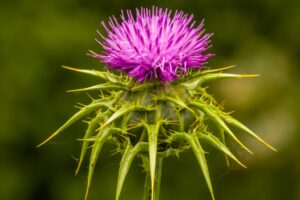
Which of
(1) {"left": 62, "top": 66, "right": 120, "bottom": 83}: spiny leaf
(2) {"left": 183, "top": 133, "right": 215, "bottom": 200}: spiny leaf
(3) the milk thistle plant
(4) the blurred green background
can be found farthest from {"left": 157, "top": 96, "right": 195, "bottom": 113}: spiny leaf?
(4) the blurred green background

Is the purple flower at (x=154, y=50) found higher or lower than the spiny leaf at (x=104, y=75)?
higher

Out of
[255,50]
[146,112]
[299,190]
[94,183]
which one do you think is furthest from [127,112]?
[255,50]

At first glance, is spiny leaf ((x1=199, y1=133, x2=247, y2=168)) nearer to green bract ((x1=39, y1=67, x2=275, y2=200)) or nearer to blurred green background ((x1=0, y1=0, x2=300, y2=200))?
green bract ((x1=39, y1=67, x2=275, y2=200))

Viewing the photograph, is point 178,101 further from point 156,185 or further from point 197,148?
point 156,185

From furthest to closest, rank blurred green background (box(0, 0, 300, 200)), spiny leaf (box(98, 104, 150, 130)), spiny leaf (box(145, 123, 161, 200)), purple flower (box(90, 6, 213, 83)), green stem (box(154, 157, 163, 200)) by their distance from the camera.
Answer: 1. blurred green background (box(0, 0, 300, 200))
2. purple flower (box(90, 6, 213, 83))
3. green stem (box(154, 157, 163, 200))
4. spiny leaf (box(98, 104, 150, 130))
5. spiny leaf (box(145, 123, 161, 200))

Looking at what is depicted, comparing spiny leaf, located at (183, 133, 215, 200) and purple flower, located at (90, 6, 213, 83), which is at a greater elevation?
purple flower, located at (90, 6, 213, 83)

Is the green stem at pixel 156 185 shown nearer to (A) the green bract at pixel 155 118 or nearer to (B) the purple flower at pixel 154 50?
(A) the green bract at pixel 155 118

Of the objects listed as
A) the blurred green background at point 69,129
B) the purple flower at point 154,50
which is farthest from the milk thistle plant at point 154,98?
the blurred green background at point 69,129
